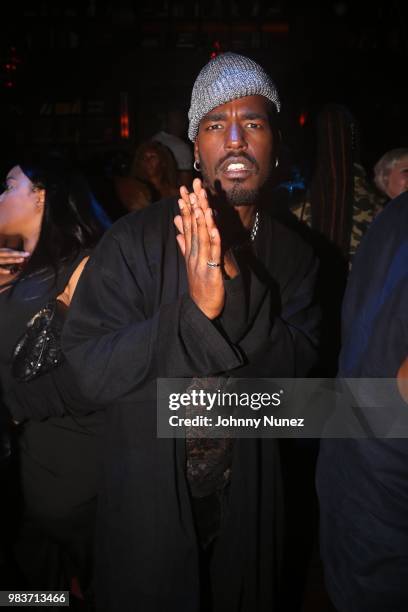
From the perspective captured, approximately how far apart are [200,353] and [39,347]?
0.70m

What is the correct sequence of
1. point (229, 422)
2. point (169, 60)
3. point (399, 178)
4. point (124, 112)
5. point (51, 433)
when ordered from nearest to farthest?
point (229, 422)
point (51, 433)
point (399, 178)
point (169, 60)
point (124, 112)

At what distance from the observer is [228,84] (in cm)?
147

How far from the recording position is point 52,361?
1.61 metres

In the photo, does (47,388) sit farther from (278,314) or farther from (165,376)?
(278,314)

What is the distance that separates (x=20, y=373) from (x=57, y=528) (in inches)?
24.1

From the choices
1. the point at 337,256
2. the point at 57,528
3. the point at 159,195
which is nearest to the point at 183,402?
the point at 57,528

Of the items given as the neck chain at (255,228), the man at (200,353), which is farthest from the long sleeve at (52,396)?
the neck chain at (255,228)

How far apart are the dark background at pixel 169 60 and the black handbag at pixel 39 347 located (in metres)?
7.31

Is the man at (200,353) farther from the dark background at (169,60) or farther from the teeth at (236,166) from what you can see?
the dark background at (169,60)

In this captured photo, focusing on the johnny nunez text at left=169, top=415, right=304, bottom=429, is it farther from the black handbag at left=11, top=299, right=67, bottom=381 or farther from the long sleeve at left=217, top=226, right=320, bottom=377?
the black handbag at left=11, top=299, right=67, bottom=381

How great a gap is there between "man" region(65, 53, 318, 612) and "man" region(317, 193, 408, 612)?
9.9 inches

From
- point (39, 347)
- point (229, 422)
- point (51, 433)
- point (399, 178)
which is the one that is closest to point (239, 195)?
point (229, 422)

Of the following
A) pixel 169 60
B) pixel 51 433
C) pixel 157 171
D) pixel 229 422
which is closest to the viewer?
pixel 229 422

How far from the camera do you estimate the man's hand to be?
3.59 ft
